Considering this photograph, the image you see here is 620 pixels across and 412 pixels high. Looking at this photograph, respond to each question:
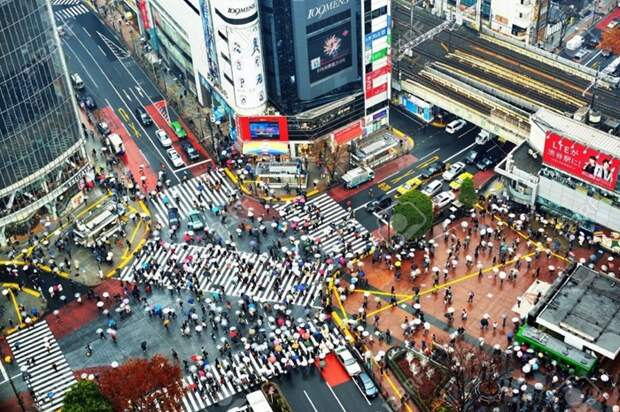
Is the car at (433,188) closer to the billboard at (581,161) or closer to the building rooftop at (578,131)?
the building rooftop at (578,131)

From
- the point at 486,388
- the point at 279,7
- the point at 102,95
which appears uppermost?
the point at 279,7

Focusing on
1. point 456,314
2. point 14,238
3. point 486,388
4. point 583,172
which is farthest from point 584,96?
point 14,238

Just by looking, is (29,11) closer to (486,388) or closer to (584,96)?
(486,388)

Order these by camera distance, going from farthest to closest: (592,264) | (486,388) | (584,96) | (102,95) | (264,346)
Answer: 1. (102,95)
2. (584,96)
3. (592,264)
4. (264,346)
5. (486,388)

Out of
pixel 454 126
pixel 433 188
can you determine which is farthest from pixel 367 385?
pixel 454 126

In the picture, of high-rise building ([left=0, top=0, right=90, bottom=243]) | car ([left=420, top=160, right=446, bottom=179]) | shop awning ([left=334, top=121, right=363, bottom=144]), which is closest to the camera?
high-rise building ([left=0, top=0, right=90, bottom=243])

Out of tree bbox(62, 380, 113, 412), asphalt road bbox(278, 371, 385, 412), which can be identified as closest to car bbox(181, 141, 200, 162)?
asphalt road bbox(278, 371, 385, 412)

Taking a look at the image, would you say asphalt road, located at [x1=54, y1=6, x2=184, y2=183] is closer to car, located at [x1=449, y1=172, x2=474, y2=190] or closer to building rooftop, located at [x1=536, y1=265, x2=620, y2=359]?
car, located at [x1=449, y1=172, x2=474, y2=190]
